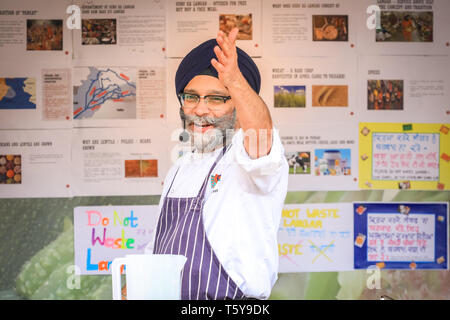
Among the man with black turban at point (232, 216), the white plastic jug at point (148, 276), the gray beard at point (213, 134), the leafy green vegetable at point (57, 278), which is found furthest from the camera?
the leafy green vegetable at point (57, 278)

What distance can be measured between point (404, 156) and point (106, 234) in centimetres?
164

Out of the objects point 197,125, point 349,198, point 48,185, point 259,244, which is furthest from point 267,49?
point 48,185

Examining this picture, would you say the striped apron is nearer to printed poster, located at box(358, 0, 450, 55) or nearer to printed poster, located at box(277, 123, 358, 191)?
printed poster, located at box(277, 123, 358, 191)

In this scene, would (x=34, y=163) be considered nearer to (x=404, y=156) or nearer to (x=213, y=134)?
(x=213, y=134)

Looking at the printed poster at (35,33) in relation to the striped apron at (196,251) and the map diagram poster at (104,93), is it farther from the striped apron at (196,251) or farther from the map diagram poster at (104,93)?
the striped apron at (196,251)

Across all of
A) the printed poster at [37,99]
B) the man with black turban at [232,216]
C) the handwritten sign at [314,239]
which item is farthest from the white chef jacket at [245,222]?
the printed poster at [37,99]

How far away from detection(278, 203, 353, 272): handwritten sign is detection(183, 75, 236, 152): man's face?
74 cm

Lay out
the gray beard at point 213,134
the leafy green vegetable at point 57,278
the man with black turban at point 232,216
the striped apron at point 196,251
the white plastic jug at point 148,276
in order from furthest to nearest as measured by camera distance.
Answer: the leafy green vegetable at point 57,278 → the gray beard at point 213,134 → the striped apron at point 196,251 → the man with black turban at point 232,216 → the white plastic jug at point 148,276

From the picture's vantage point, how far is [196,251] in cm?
147

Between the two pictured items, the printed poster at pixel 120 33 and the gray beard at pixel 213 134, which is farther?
the printed poster at pixel 120 33

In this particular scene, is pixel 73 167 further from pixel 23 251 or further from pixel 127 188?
pixel 23 251

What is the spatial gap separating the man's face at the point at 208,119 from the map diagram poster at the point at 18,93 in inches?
38.3

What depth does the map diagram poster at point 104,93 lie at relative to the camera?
7.48 feet
